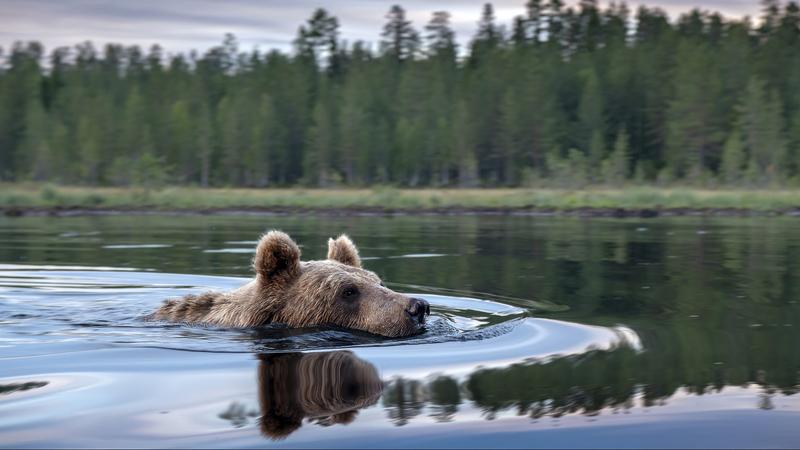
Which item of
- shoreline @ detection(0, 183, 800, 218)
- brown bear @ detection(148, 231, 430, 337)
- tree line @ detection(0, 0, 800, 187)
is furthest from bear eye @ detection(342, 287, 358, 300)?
tree line @ detection(0, 0, 800, 187)

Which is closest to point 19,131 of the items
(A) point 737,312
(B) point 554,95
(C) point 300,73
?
(C) point 300,73

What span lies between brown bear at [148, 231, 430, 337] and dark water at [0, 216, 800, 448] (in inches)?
6.1

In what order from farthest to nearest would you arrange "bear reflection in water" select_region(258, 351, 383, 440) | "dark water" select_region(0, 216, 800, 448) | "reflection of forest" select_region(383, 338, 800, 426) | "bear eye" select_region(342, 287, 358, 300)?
"bear eye" select_region(342, 287, 358, 300) < "reflection of forest" select_region(383, 338, 800, 426) < "bear reflection in water" select_region(258, 351, 383, 440) < "dark water" select_region(0, 216, 800, 448)

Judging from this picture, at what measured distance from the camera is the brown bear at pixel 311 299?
7559 millimetres

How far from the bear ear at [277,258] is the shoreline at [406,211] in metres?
32.5

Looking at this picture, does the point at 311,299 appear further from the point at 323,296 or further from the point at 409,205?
the point at 409,205

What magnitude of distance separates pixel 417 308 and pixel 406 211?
121 feet

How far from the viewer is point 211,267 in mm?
14758

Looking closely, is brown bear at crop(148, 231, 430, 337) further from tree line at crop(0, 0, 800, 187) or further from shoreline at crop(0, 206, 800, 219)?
tree line at crop(0, 0, 800, 187)

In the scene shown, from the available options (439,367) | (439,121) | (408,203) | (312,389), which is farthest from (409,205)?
(439,121)

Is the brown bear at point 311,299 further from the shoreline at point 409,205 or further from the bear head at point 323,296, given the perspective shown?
the shoreline at point 409,205

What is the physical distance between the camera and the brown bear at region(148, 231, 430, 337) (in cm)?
756

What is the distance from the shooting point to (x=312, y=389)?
5.77 meters

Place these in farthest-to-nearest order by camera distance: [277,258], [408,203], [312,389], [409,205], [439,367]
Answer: [408,203]
[409,205]
[277,258]
[439,367]
[312,389]
